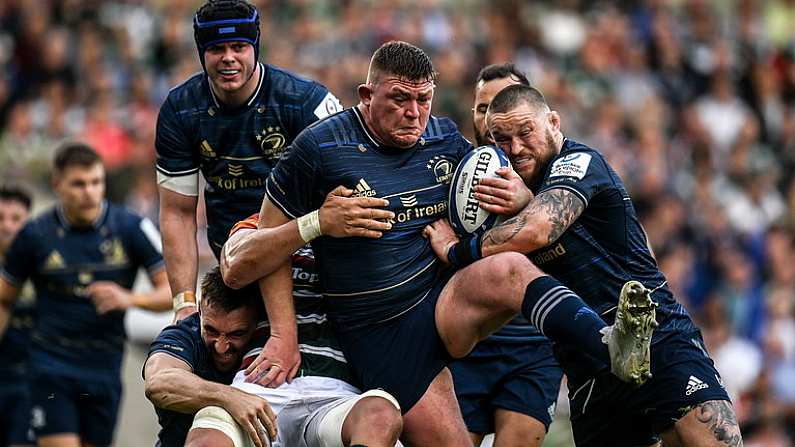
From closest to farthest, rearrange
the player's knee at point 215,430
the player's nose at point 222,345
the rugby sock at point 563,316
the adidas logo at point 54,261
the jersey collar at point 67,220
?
the rugby sock at point 563,316 → the player's knee at point 215,430 → the player's nose at point 222,345 → the adidas logo at point 54,261 → the jersey collar at point 67,220

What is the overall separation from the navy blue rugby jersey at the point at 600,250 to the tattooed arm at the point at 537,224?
19cm

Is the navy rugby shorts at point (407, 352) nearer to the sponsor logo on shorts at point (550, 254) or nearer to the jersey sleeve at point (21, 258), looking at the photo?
the sponsor logo on shorts at point (550, 254)

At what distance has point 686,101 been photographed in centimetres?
1642

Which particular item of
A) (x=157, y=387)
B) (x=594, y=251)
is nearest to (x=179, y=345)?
(x=157, y=387)

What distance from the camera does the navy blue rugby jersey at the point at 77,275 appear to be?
10516 millimetres

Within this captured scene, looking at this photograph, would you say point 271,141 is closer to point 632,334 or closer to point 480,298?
point 480,298

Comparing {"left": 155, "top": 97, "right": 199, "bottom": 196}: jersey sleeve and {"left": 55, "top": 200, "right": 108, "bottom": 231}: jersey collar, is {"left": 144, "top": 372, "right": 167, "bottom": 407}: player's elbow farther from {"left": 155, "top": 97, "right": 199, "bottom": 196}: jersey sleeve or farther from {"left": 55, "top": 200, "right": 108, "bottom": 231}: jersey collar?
{"left": 55, "top": 200, "right": 108, "bottom": 231}: jersey collar

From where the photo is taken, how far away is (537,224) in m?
6.67

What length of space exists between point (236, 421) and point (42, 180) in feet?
31.7

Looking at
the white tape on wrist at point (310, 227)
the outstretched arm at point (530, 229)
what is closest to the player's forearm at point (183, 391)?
the white tape on wrist at point (310, 227)

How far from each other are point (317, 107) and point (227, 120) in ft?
1.73

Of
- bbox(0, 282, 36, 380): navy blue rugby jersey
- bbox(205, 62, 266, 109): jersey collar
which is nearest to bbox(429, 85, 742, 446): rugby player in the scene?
bbox(205, 62, 266, 109): jersey collar

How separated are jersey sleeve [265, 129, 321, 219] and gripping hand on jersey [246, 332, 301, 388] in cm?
64

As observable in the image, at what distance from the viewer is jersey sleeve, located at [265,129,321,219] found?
22.3 ft
